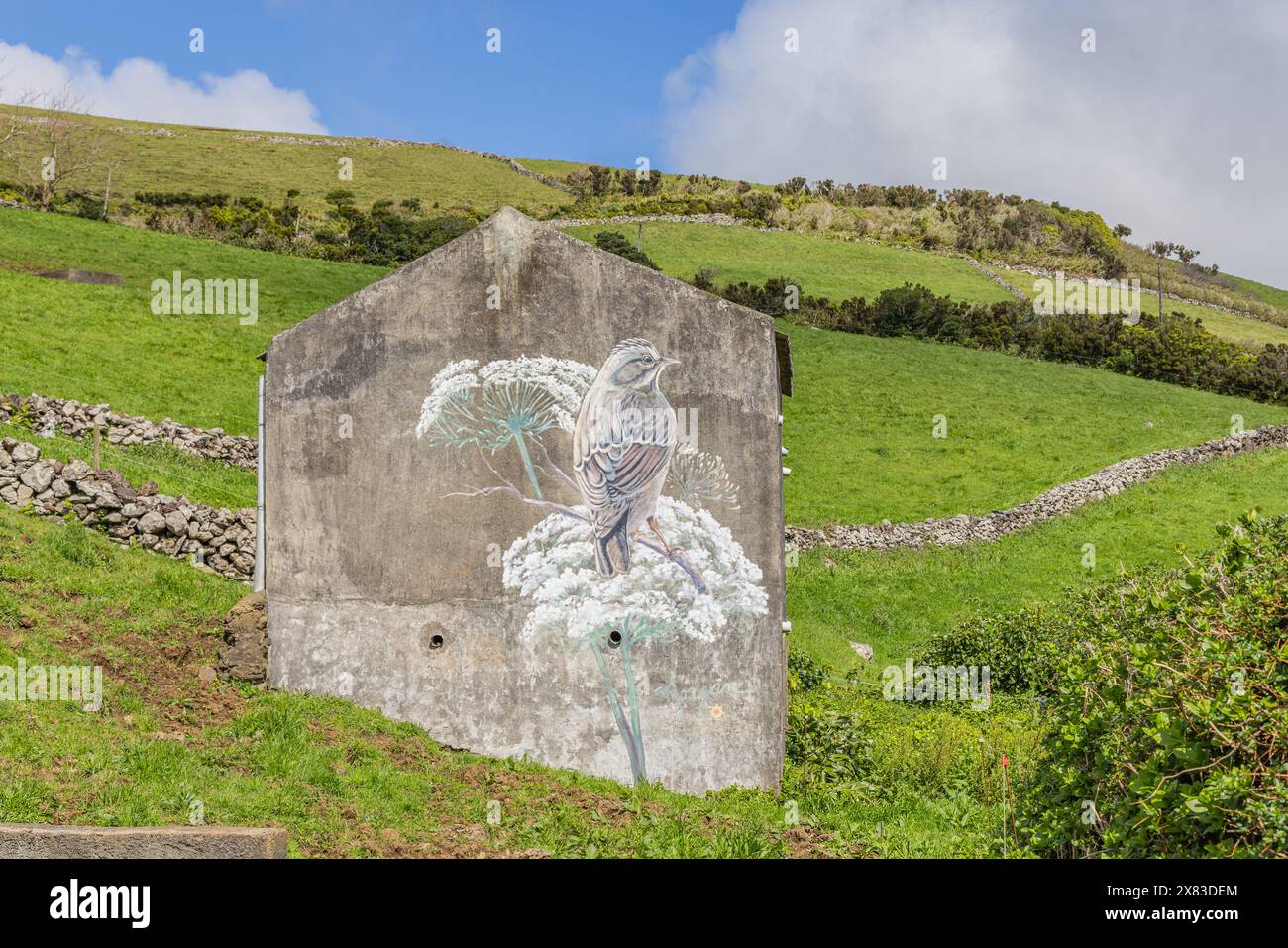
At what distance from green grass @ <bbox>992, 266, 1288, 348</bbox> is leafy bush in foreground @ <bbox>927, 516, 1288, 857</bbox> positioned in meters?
70.6

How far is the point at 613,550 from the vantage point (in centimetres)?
1581

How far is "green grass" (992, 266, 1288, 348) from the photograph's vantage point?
77.8 meters

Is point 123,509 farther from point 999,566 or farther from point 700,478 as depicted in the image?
point 999,566

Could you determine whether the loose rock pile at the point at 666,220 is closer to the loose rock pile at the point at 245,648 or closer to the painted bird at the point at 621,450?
the painted bird at the point at 621,450

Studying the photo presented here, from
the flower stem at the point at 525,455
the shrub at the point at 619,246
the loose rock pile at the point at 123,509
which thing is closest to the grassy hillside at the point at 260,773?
the loose rock pile at the point at 123,509

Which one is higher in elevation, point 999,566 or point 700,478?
point 700,478

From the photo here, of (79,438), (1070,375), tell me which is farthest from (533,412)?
(1070,375)

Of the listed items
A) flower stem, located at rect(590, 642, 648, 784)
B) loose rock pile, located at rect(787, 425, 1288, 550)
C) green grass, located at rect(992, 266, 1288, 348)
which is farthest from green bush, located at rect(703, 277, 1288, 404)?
flower stem, located at rect(590, 642, 648, 784)

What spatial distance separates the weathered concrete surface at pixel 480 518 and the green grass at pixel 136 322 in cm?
1775

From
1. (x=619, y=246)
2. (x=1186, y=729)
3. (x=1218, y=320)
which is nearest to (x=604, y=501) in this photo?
(x=1186, y=729)

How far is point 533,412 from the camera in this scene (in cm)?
1596

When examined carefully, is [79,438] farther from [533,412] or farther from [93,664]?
[533,412]

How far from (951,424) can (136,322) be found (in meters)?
33.5
